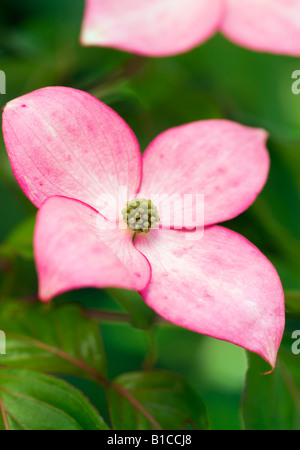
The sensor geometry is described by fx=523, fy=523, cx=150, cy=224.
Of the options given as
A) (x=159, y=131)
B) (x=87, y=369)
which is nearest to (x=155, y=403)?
(x=87, y=369)

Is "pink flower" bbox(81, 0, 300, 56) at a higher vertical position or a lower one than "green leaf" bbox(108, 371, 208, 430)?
higher

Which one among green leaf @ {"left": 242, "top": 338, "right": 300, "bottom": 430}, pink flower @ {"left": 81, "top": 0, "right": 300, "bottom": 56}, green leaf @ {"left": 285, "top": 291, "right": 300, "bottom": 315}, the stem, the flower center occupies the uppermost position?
pink flower @ {"left": 81, "top": 0, "right": 300, "bottom": 56}

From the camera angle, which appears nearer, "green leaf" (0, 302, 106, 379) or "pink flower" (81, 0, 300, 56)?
"green leaf" (0, 302, 106, 379)

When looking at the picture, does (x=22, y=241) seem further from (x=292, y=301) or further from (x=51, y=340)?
(x=292, y=301)

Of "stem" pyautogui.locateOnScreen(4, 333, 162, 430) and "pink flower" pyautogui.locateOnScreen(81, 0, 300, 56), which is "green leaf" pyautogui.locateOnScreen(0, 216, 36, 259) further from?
"pink flower" pyautogui.locateOnScreen(81, 0, 300, 56)

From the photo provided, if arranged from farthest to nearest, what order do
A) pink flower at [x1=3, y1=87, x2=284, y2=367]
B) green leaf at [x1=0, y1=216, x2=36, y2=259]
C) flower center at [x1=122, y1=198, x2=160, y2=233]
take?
1. green leaf at [x1=0, y1=216, x2=36, y2=259]
2. flower center at [x1=122, y1=198, x2=160, y2=233]
3. pink flower at [x1=3, y1=87, x2=284, y2=367]

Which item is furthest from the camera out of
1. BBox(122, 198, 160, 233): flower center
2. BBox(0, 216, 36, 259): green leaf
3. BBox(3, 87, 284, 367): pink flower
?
BBox(0, 216, 36, 259): green leaf

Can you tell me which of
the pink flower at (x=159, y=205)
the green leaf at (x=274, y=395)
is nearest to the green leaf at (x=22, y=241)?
the pink flower at (x=159, y=205)

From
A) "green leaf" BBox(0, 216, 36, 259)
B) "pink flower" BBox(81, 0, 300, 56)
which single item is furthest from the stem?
"pink flower" BBox(81, 0, 300, 56)
